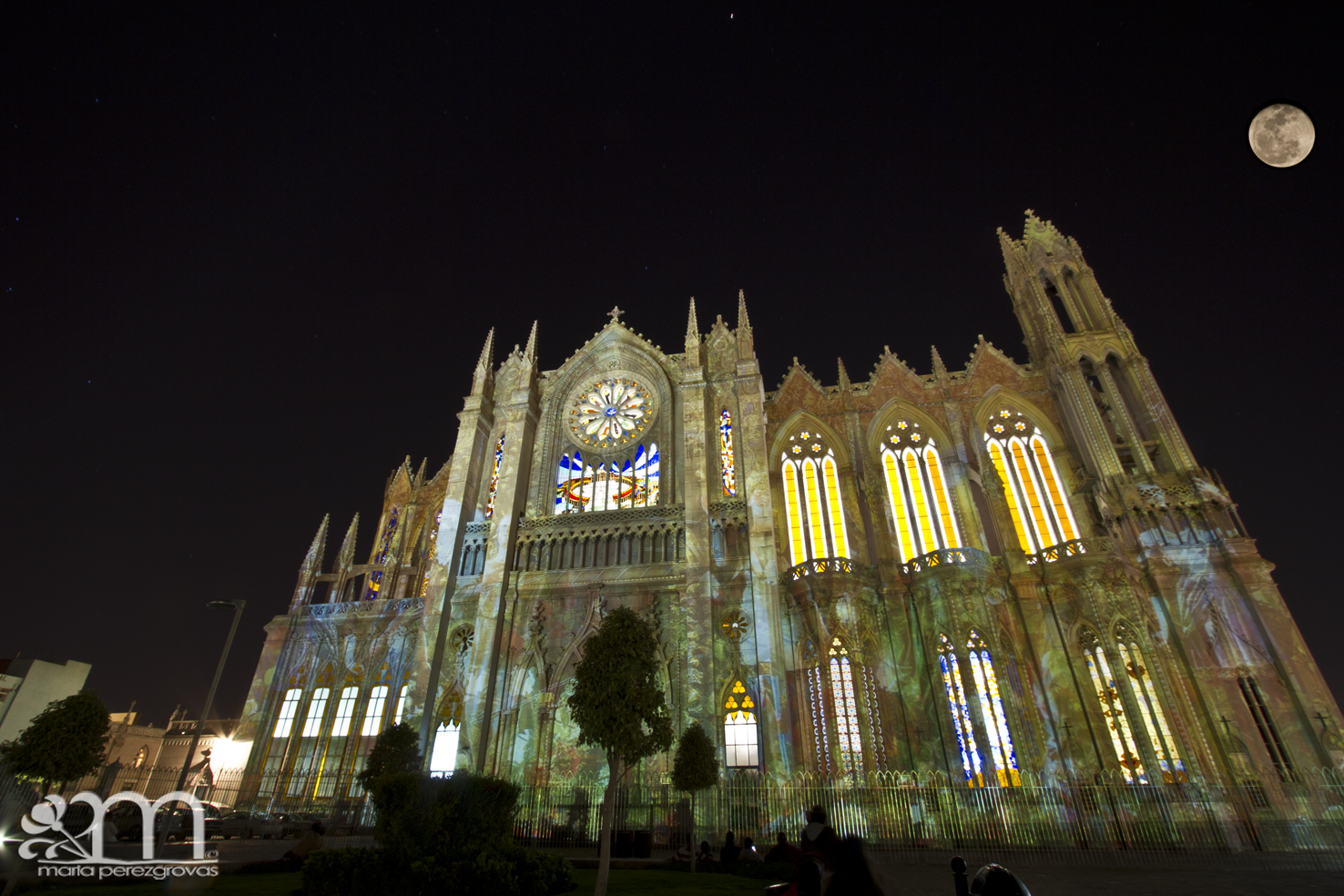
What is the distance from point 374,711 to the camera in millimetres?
30141

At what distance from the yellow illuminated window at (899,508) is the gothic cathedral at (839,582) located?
15 cm

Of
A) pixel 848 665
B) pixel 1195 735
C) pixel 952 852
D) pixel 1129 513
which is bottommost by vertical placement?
pixel 952 852

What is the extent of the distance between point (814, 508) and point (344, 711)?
2479 cm

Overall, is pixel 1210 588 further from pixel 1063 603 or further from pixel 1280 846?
pixel 1280 846

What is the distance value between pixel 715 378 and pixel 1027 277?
18774 millimetres

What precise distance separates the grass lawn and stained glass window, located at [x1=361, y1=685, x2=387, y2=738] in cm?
1748

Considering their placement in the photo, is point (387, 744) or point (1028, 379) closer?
point (387, 744)

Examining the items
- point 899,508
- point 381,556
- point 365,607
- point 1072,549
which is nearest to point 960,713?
point 1072,549

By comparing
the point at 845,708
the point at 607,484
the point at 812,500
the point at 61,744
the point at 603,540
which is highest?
the point at 607,484

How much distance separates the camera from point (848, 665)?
26125 millimetres

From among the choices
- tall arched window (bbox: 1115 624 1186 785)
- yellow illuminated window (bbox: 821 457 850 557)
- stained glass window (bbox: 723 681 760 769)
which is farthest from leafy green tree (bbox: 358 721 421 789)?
tall arched window (bbox: 1115 624 1186 785)

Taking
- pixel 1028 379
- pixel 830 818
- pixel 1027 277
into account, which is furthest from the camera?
pixel 1027 277

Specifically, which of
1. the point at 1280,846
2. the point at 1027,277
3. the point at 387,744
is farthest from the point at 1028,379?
the point at 387,744

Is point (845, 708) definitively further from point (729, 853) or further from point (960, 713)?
point (729, 853)
